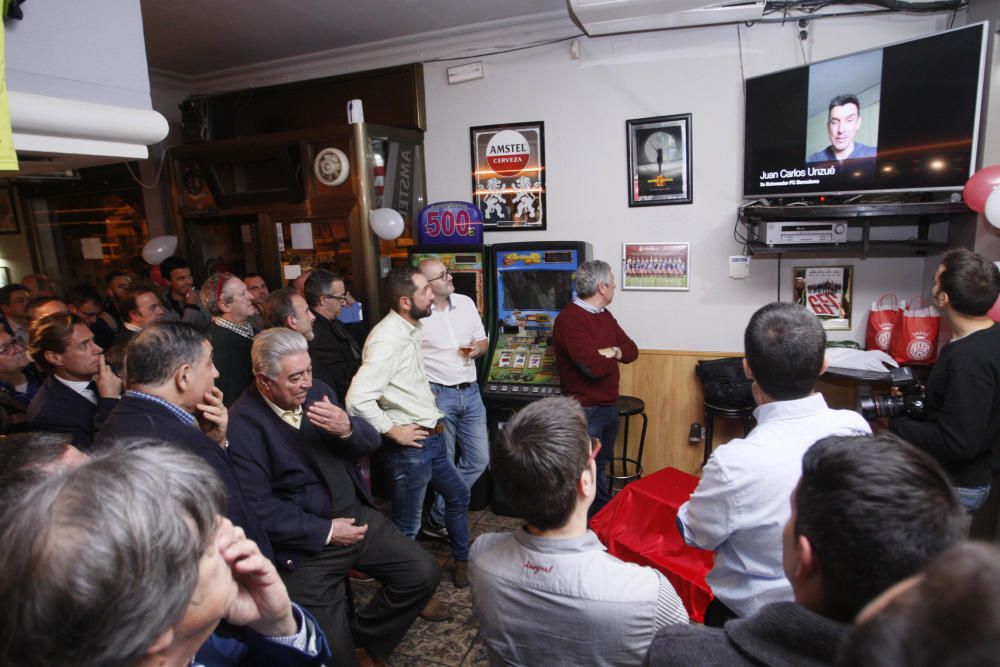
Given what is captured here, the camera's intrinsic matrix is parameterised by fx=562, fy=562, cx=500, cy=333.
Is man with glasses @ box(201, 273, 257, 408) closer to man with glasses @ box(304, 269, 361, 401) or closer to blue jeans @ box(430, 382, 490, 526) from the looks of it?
man with glasses @ box(304, 269, 361, 401)

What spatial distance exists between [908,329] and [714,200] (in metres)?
1.39

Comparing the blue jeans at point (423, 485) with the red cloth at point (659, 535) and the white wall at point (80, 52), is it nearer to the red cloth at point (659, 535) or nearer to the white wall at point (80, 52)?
the red cloth at point (659, 535)

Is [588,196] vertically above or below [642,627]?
above

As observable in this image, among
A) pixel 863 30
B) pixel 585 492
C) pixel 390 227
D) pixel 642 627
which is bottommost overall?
pixel 642 627

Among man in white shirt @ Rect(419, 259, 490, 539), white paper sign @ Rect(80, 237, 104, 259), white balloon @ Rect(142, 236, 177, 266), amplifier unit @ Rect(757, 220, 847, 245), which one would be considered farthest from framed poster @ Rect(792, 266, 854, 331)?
white paper sign @ Rect(80, 237, 104, 259)

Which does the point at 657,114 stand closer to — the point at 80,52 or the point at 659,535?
the point at 659,535

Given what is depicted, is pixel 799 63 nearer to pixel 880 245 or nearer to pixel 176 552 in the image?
pixel 880 245

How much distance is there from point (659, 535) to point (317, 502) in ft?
5.22

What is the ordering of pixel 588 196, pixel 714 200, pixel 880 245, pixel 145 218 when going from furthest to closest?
pixel 145 218, pixel 588 196, pixel 714 200, pixel 880 245

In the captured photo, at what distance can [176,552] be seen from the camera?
72 centimetres

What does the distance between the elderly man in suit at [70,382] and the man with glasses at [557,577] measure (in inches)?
73.8

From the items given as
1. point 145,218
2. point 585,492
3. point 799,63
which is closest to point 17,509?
point 585,492

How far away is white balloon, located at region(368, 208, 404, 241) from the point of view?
398cm

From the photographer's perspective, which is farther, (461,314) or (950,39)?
(461,314)
